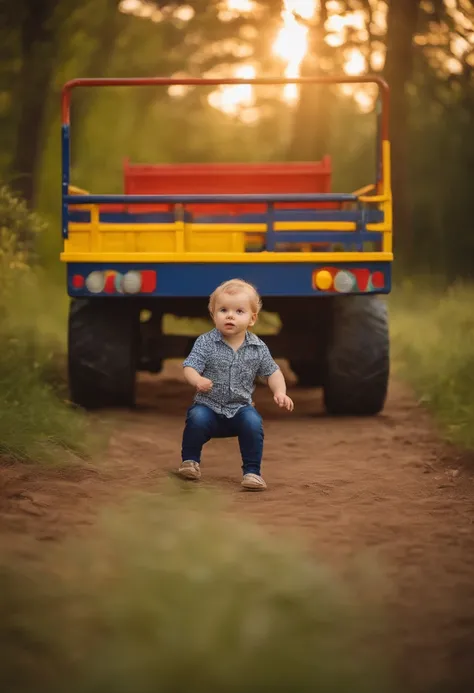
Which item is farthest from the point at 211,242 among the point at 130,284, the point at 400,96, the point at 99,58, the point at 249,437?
the point at 99,58

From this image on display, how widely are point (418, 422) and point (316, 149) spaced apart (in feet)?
29.4

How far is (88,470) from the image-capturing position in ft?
17.1

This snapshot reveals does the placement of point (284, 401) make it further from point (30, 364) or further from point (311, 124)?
point (311, 124)

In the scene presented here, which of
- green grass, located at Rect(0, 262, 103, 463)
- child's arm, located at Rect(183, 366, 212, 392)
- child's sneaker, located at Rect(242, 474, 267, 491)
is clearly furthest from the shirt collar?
green grass, located at Rect(0, 262, 103, 463)

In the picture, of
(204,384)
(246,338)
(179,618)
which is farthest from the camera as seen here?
(246,338)

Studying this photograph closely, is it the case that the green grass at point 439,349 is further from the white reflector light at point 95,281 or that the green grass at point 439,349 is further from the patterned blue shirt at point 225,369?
the white reflector light at point 95,281

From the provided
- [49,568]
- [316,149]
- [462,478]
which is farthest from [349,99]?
[49,568]

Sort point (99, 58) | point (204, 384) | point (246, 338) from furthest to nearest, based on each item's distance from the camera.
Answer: point (99, 58)
point (246, 338)
point (204, 384)

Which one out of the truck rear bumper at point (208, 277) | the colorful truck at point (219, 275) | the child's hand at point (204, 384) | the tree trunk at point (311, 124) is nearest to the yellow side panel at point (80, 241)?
the colorful truck at point (219, 275)

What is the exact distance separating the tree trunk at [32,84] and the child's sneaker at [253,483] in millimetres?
8586

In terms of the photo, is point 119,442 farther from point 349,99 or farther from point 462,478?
point 349,99

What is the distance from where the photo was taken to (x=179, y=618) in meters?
2.78

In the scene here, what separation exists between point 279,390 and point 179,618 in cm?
244

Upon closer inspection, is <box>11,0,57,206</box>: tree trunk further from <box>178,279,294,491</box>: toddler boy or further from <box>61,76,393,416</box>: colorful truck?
<box>178,279,294,491</box>: toddler boy
